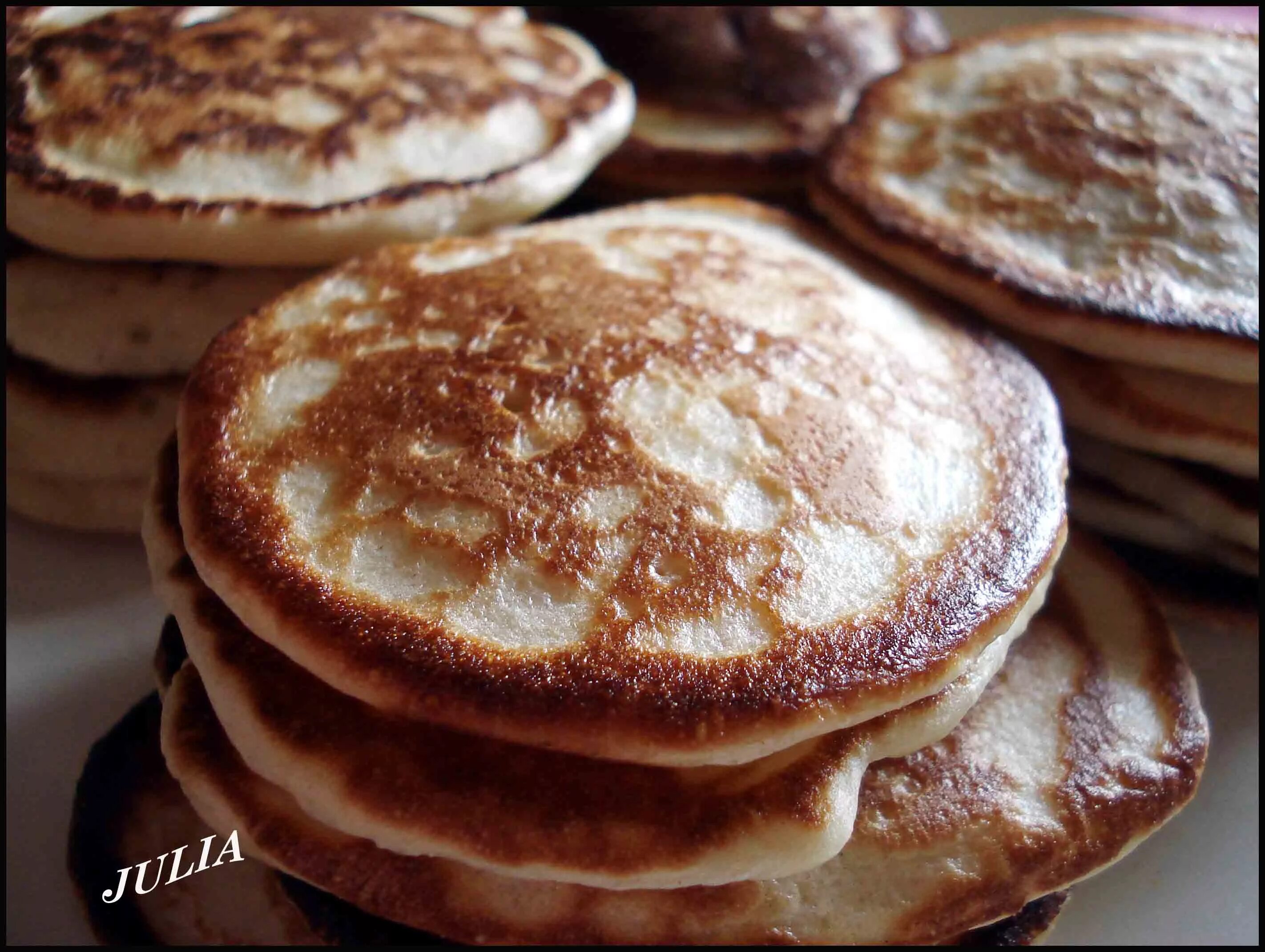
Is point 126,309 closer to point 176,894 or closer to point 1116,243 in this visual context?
point 176,894

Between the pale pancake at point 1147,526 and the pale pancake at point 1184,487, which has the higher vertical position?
the pale pancake at point 1184,487

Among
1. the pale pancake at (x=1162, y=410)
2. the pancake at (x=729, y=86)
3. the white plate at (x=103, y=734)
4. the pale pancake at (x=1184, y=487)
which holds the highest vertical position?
the pancake at (x=729, y=86)

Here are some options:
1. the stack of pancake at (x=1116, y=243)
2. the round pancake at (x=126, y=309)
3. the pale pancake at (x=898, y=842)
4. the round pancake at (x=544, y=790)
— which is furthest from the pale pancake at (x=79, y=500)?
the stack of pancake at (x=1116, y=243)

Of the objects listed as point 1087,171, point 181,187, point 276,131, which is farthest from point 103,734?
point 1087,171

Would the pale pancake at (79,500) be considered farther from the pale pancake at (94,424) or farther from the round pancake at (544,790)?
the round pancake at (544,790)

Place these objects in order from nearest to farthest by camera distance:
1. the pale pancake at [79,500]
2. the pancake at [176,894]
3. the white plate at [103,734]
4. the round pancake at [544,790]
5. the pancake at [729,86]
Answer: the round pancake at [544,790]
the pancake at [176,894]
the white plate at [103,734]
the pale pancake at [79,500]
the pancake at [729,86]

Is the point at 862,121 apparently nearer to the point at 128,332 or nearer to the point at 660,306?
the point at 660,306
